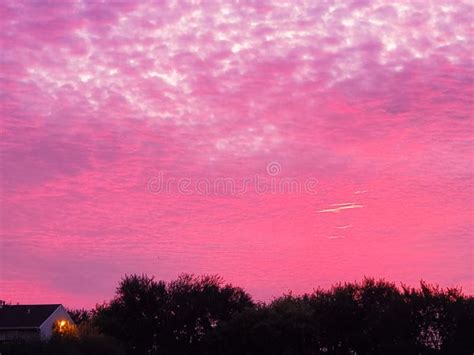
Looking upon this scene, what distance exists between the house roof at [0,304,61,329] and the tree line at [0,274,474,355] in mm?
7539

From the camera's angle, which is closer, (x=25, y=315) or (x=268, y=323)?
(x=268, y=323)

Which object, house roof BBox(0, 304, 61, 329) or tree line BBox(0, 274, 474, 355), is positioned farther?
house roof BBox(0, 304, 61, 329)

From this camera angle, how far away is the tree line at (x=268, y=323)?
61.5 metres

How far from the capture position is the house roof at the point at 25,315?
258 feet

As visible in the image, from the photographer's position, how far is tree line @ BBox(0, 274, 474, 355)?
61500mm

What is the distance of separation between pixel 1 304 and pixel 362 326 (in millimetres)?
48185

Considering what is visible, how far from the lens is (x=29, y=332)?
3091 inches

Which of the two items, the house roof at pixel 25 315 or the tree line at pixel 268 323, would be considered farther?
the house roof at pixel 25 315

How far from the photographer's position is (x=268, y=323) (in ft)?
217

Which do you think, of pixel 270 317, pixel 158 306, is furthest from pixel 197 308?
pixel 270 317

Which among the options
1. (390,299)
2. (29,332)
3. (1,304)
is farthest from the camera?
(1,304)

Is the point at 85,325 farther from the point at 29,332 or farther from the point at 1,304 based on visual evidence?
the point at 1,304

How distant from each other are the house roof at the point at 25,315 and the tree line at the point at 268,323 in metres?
7.54

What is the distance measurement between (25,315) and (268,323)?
102ft
